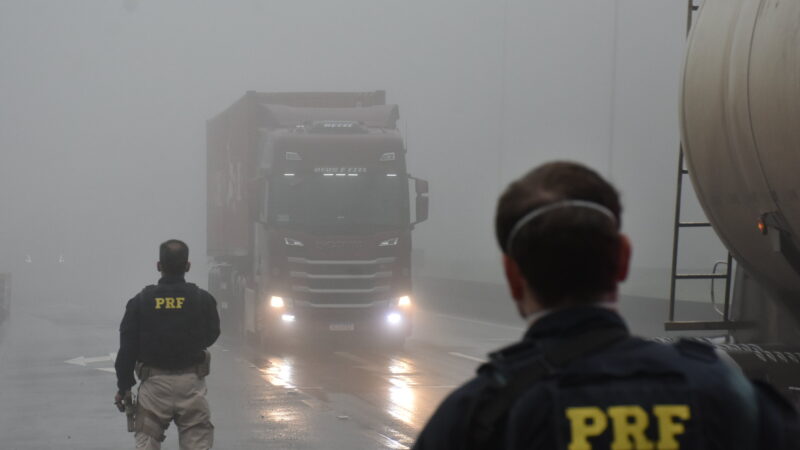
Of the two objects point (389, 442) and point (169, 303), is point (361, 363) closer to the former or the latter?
point (389, 442)

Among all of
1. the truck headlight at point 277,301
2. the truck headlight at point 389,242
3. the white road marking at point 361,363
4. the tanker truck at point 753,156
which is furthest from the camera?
the truck headlight at point 277,301

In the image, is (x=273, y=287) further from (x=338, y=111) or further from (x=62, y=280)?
(x=62, y=280)

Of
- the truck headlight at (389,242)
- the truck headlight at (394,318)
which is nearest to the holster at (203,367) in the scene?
the truck headlight at (389,242)

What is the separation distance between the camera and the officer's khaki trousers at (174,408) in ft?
26.0

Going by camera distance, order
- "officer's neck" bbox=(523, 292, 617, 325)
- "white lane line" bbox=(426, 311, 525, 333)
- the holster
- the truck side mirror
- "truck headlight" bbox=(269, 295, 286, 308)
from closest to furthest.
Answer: "officer's neck" bbox=(523, 292, 617, 325) → the holster → the truck side mirror → "truck headlight" bbox=(269, 295, 286, 308) → "white lane line" bbox=(426, 311, 525, 333)

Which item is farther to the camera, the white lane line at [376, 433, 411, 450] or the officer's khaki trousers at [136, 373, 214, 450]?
the white lane line at [376, 433, 411, 450]

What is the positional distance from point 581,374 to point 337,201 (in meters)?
18.0

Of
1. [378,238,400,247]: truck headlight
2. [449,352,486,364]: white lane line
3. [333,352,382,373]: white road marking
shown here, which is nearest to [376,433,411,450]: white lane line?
[333,352,382,373]: white road marking

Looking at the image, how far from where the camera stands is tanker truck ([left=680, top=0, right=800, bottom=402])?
676 cm

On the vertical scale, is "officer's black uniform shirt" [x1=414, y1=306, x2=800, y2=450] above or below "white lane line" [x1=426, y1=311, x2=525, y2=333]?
above

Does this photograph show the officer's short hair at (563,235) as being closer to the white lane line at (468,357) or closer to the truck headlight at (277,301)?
the white lane line at (468,357)

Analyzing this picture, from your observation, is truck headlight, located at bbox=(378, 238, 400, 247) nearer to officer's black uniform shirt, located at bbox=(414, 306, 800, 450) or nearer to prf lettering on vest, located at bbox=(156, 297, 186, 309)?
prf lettering on vest, located at bbox=(156, 297, 186, 309)

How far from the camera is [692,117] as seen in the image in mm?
8359

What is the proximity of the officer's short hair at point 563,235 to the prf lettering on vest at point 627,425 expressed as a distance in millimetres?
237
